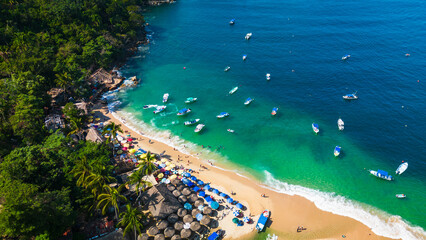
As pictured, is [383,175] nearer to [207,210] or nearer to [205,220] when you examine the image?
[207,210]

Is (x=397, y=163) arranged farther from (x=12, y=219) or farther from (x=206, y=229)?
(x=12, y=219)

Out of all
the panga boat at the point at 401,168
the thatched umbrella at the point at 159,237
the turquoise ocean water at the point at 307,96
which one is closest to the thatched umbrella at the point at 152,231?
the thatched umbrella at the point at 159,237

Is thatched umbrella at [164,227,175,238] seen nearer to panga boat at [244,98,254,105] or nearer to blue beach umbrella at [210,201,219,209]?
blue beach umbrella at [210,201,219,209]

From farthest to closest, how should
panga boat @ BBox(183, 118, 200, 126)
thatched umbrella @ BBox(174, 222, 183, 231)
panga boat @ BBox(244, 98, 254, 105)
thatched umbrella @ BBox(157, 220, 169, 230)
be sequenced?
panga boat @ BBox(244, 98, 254, 105) → panga boat @ BBox(183, 118, 200, 126) → thatched umbrella @ BBox(174, 222, 183, 231) → thatched umbrella @ BBox(157, 220, 169, 230)

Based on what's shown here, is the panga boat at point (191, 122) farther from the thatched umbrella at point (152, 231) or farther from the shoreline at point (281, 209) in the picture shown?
the thatched umbrella at point (152, 231)

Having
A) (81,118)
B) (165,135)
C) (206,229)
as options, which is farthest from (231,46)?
(206,229)

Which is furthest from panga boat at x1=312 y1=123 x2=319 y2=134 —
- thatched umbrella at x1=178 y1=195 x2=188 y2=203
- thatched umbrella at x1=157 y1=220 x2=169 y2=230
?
thatched umbrella at x1=157 y1=220 x2=169 y2=230
